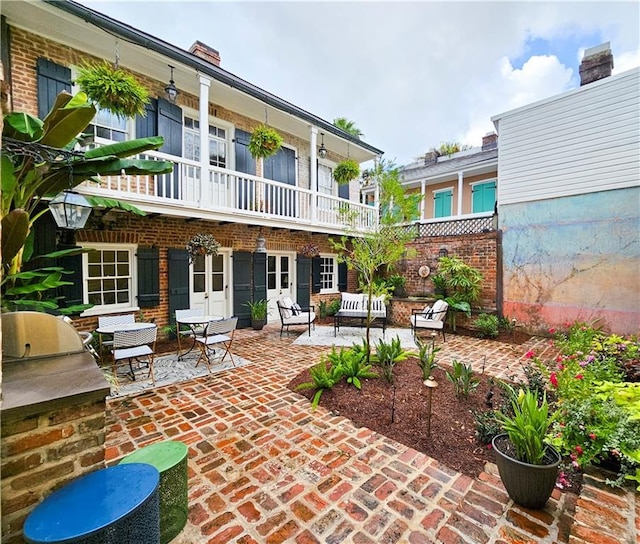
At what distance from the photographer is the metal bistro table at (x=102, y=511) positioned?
1.25 metres

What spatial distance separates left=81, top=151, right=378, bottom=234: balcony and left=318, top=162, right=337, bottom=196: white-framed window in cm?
140

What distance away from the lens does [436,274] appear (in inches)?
369

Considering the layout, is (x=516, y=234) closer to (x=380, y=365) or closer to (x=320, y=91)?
(x=380, y=365)

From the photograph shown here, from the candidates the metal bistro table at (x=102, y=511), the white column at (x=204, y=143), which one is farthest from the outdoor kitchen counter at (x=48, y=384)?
the white column at (x=204, y=143)

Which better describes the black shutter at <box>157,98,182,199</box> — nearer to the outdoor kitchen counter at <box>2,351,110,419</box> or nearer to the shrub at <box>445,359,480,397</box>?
the outdoor kitchen counter at <box>2,351,110,419</box>

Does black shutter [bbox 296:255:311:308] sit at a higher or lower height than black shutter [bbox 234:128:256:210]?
lower

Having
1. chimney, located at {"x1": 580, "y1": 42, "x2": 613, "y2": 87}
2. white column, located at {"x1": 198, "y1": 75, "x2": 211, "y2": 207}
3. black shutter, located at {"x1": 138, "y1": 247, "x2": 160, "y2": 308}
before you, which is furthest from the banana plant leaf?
chimney, located at {"x1": 580, "y1": 42, "x2": 613, "y2": 87}

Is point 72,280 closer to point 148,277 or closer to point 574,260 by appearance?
point 148,277

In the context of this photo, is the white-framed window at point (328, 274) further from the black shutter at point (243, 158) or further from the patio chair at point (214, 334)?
the patio chair at point (214, 334)

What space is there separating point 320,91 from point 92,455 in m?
13.6

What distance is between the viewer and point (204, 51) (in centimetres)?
798

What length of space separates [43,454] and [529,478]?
3.07 metres

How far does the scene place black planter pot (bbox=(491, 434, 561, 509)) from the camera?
2.09m

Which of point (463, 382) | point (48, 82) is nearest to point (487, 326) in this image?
point (463, 382)
